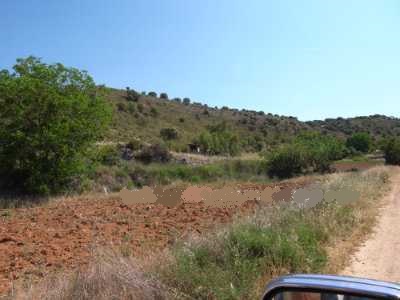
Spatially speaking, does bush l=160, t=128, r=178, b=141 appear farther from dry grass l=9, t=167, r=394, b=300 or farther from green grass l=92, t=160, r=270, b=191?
dry grass l=9, t=167, r=394, b=300

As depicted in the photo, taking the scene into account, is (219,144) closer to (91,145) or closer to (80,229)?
(91,145)

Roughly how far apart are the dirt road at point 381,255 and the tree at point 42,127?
15473 millimetres

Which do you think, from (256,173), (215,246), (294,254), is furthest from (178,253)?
(256,173)

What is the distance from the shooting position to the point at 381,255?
392 inches

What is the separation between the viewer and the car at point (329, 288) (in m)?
2.18

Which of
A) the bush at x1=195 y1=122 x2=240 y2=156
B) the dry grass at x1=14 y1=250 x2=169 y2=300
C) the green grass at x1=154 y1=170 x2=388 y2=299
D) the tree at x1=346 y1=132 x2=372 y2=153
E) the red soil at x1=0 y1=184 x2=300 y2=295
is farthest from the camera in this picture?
the tree at x1=346 y1=132 x2=372 y2=153

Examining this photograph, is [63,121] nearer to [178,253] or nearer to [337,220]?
[337,220]

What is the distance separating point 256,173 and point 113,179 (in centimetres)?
1414

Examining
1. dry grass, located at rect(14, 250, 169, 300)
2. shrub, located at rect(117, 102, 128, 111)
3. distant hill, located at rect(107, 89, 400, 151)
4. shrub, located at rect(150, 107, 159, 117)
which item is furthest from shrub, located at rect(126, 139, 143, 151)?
dry grass, located at rect(14, 250, 169, 300)

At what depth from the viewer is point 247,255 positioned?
788cm

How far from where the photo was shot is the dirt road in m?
8.62

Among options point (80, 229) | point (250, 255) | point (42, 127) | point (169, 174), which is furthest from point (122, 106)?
point (250, 255)

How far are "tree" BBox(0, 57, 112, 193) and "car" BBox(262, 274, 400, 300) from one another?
2206cm

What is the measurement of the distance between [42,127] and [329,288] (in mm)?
23151
